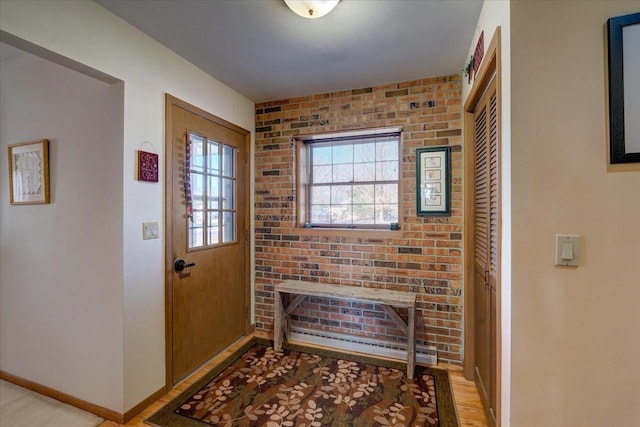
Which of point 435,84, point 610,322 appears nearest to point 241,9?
point 435,84

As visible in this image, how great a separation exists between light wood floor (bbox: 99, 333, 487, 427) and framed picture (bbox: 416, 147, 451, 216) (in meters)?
1.34

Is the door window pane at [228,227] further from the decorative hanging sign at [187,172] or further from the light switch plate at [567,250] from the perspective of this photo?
the light switch plate at [567,250]

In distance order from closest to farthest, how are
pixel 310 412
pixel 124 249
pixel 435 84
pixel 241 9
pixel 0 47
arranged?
pixel 241 9 → pixel 124 249 → pixel 310 412 → pixel 0 47 → pixel 435 84

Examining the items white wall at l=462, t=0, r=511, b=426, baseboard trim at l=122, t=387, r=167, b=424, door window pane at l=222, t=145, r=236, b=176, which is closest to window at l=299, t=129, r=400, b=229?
door window pane at l=222, t=145, r=236, b=176

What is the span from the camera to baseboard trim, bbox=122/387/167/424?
1728 mm

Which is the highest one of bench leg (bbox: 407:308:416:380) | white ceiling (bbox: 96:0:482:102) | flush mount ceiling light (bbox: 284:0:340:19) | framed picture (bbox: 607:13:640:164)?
white ceiling (bbox: 96:0:482:102)

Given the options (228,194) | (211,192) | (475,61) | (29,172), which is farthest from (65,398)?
(475,61)

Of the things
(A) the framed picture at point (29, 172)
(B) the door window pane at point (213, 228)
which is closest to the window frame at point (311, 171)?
(B) the door window pane at point (213, 228)

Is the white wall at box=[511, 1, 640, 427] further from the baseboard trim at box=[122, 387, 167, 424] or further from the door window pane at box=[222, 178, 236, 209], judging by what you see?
the door window pane at box=[222, 178, 236, 209]

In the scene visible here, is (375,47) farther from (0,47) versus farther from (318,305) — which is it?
(0,47)

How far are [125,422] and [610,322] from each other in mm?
2561

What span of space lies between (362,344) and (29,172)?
3001 millimetres

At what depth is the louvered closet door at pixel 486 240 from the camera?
5.14 feet

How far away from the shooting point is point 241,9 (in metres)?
1.59
